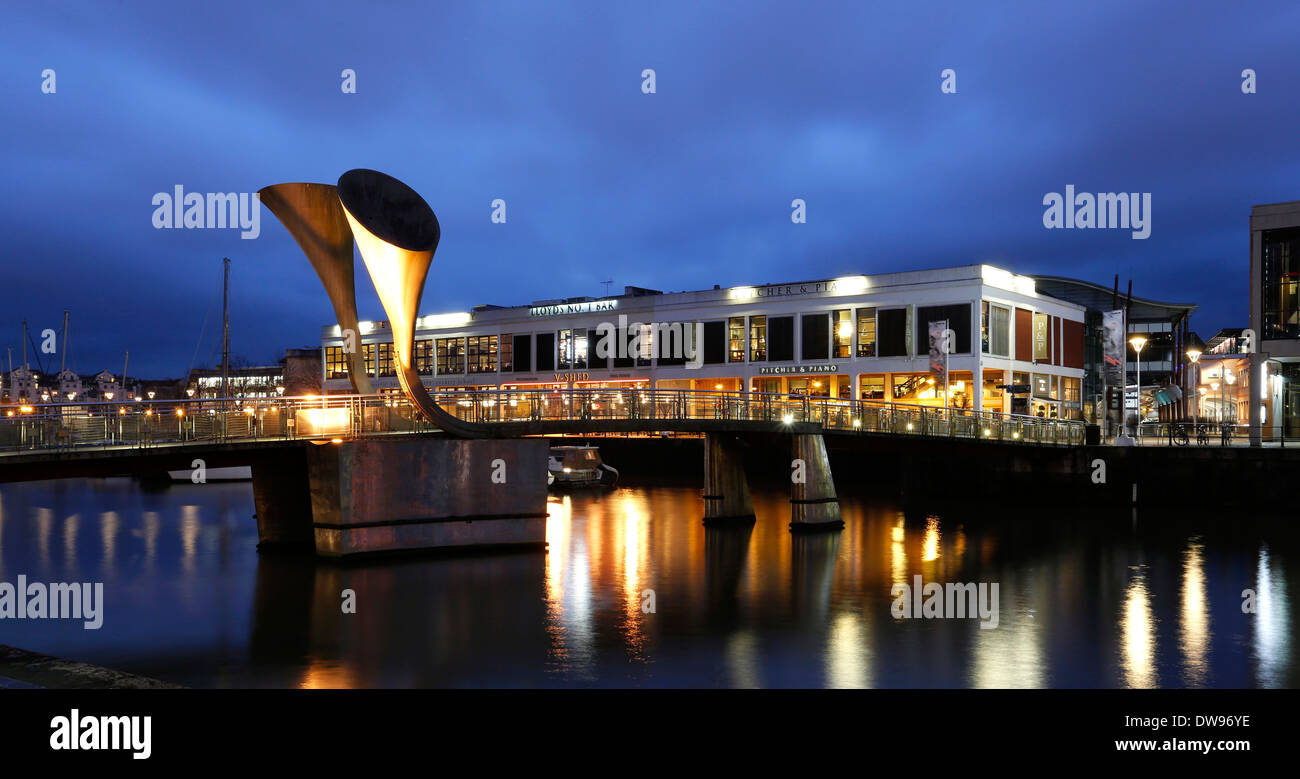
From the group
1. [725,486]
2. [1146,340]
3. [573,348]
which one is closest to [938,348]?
[725,486]

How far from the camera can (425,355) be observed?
316 ft

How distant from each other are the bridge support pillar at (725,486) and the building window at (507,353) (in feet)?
164

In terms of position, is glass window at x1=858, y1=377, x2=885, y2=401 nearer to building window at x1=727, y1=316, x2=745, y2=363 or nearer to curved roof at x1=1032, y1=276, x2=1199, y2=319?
building window at x1=727, y1=316, x2=745, y2=363

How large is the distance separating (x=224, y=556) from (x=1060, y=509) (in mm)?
36527

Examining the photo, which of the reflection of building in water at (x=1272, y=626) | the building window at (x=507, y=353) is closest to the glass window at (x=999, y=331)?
the reflection of building in water at (x=1272, y=626)

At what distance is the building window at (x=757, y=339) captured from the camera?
7528cm

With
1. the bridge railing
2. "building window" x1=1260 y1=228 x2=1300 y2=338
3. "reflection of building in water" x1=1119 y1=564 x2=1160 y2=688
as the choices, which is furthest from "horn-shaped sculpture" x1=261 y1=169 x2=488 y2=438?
"building window" x1=1260 y1=228 x2=1300 y2=338

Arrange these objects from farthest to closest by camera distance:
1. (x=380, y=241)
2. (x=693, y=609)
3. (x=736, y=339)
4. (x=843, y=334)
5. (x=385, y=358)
Result: 1. (x=385, y=358)
2. (x=736, y=339)
3. (x=843, y=334)
4. (x=380, y=241)
5. (x=693, y=609)

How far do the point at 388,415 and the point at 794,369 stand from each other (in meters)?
47.1

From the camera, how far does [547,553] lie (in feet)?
Result: 105

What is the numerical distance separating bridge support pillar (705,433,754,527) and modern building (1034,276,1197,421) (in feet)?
156
